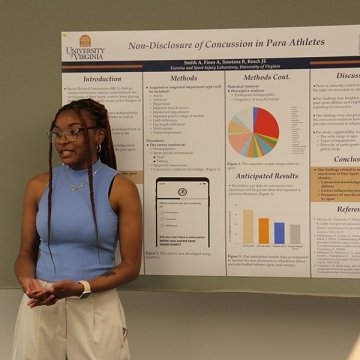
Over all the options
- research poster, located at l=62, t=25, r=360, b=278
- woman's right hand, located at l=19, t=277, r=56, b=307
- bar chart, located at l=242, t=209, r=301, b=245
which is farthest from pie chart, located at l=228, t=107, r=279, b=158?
woman's right hand, located at l=19, t=277, r=56, b=307

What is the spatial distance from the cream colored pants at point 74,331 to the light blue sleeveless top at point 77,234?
0.10 m

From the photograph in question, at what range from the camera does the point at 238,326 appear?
7.80 ft

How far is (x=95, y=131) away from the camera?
1961mm

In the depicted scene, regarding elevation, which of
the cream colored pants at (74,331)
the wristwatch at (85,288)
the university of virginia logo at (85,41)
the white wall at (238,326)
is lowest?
the white wall at (238,326)

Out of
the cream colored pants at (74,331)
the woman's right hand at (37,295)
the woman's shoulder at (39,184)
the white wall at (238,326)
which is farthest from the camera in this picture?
the white wall at (238,326)

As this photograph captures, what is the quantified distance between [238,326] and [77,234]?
0.94 m

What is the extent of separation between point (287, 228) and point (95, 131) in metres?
0.83

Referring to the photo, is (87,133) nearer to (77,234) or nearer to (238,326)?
(77,234)

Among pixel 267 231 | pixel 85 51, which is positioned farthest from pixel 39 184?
pixel 267 231

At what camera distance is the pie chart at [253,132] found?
7.04 feet

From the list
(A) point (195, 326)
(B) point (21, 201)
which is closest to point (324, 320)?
(A) point (195, 326)

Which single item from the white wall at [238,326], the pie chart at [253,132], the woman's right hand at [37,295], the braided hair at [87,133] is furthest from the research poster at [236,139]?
the woman's right hand at [37,295]

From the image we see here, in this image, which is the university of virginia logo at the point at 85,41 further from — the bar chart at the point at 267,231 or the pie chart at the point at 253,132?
the bar chart at the point at 267,231

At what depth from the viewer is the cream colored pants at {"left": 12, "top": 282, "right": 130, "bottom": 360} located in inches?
71.1
